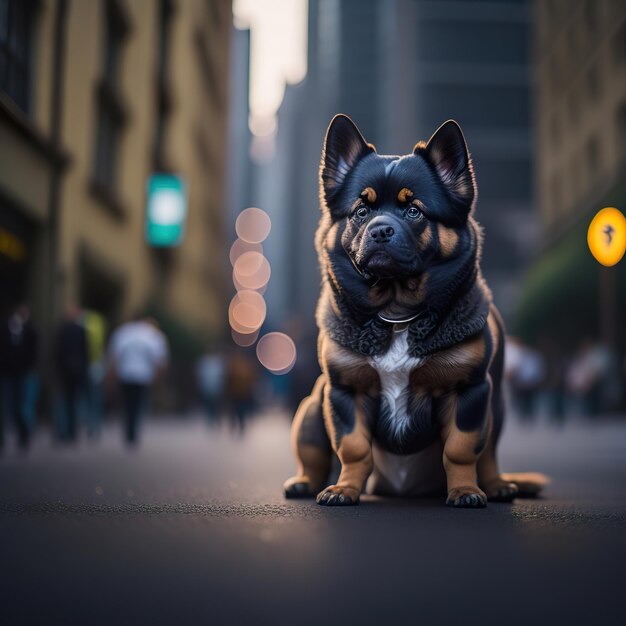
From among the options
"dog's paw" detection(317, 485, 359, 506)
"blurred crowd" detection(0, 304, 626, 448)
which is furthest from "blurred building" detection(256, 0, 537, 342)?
"dog's paw" detection(317, 485, 359, 506)

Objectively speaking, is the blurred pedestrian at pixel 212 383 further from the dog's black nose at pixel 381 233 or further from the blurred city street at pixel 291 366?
the dog's black nose at pixel 381 233

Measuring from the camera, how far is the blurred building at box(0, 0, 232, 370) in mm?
13773

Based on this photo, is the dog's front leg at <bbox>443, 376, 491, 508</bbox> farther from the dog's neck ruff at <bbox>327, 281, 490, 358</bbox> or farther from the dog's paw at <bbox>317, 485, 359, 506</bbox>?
the dog's paw at <bbox>317, 485, 359, 506</bbox>

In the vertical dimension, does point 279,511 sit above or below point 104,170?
below

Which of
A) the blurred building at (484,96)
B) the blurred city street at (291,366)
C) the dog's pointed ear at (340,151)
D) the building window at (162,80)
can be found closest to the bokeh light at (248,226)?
the blurred building at (484,96)

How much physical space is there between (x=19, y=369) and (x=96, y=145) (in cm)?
980

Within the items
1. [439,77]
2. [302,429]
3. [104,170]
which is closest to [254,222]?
[439,77]

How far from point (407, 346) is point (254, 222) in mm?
155040

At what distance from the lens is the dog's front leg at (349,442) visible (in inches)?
172

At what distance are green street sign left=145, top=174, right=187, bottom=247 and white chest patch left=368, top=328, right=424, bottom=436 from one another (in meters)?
19.0

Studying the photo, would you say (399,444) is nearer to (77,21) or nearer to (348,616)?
(348,616)

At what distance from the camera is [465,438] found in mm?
4309

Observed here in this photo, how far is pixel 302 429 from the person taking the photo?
4.94 meters

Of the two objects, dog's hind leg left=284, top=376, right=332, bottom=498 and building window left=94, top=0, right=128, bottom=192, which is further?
building window left=94, top=0, right=128, bottom=192
